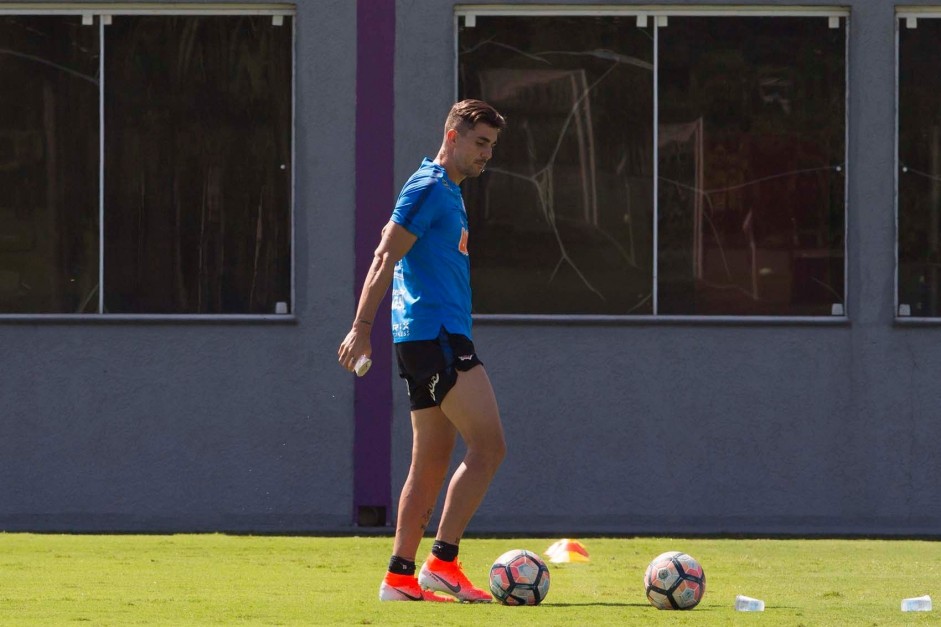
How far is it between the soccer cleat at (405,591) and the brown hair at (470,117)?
184 cm

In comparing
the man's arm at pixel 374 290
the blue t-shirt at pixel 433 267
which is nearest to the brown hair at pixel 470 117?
the blue t-shirt at pixel 433 267

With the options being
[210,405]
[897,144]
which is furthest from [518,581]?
[897,144]

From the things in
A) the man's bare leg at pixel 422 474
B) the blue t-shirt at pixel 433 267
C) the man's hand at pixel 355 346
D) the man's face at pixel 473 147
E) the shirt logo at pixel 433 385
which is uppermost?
the man's face at pixel 473 147

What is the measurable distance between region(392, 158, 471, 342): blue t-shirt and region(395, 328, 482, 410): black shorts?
33 millimetres

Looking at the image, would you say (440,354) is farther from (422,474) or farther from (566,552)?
(566,552)

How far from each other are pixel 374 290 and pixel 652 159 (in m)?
5.60

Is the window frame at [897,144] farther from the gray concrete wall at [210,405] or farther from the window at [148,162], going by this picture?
the window at [148,162]

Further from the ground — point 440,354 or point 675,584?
point 440,354

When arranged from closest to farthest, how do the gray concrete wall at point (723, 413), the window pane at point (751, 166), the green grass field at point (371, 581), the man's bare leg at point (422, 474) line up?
1. the green grass field at point (371, 581)
2. the man's bare leg at point (422, 474)
3. the gray concrete wall at point (723, 413)
4. the window pane at point (751, 166)

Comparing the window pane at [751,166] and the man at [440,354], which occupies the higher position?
the window pane at [751,166]

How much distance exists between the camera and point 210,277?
12164 millimetres

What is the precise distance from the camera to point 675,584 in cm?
696

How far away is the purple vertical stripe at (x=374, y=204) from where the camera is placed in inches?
473

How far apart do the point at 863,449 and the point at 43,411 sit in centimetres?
563
